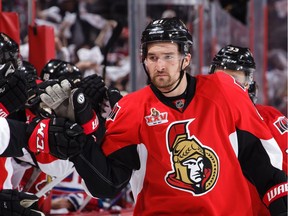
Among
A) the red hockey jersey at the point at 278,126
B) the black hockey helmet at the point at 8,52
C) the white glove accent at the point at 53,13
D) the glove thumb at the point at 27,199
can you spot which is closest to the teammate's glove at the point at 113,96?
the black hockey helmet at the point at 8,52

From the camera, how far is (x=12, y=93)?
3.42m

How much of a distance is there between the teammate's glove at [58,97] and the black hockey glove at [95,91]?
4.65 ft

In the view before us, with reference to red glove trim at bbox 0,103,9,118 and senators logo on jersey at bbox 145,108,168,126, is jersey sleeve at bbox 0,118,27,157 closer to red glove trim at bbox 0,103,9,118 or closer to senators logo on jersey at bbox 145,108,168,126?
senators logo on jersey at bbox 145,108,168,126

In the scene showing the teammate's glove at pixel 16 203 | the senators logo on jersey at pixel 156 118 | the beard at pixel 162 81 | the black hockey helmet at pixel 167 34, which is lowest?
the teammate's glove at pixel 16 203

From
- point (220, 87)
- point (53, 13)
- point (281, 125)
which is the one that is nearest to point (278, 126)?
point (281, 125)

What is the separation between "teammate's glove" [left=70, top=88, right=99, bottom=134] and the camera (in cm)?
244

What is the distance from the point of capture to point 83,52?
5672 millimetres

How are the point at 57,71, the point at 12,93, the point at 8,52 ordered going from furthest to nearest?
1. the point at 57,71
2. the point at 8,52
3. the point at 12,93

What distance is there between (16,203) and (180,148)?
1113 millimetres

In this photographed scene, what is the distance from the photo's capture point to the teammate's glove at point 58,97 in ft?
7.77

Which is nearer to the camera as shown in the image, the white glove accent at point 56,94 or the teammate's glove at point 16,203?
the white glove accent at point 56,94

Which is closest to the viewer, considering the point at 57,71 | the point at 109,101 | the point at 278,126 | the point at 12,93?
the point at 278,126

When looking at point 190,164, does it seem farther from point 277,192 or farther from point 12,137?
point 12,137

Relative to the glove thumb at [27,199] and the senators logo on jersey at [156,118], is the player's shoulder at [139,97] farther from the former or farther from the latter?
the glove thumb at [27,199]
